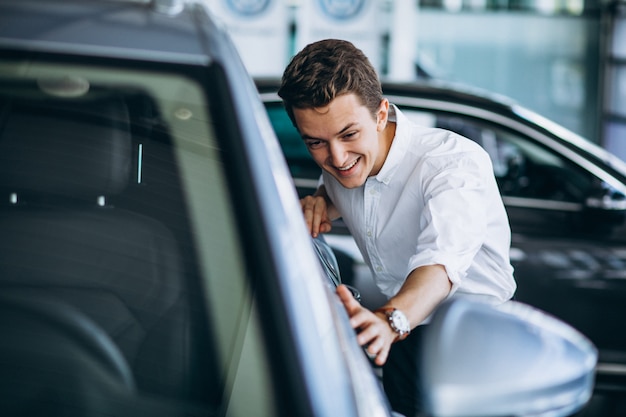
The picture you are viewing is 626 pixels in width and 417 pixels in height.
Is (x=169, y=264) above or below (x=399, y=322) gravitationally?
above

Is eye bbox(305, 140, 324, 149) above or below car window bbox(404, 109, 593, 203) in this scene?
above

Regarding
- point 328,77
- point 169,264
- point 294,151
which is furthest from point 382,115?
point 294,151

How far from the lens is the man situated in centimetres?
174

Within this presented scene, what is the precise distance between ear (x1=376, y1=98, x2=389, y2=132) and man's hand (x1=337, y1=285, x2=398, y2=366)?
2.06 feet

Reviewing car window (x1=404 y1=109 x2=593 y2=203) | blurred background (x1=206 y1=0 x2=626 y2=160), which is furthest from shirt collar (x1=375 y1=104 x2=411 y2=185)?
blurred background (x1=206 y1=0 x2=626 y2=160)

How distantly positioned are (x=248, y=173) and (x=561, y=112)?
12.0 m

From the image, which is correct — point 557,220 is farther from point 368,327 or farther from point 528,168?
point 368,327

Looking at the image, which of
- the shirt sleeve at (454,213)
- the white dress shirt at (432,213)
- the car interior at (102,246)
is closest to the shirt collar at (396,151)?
the white dress shirt at (432,213)

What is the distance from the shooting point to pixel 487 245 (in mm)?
2100

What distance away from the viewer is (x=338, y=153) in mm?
1884

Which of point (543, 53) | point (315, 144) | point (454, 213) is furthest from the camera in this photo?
point (543, 53)

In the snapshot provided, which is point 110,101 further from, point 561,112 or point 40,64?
point 561,112

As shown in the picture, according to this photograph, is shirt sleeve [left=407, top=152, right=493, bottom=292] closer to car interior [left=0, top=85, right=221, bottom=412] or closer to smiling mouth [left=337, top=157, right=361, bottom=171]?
smiling mouth [left=337, top=157, right=361, bottom=171]

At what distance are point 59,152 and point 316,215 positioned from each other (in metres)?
0.94
